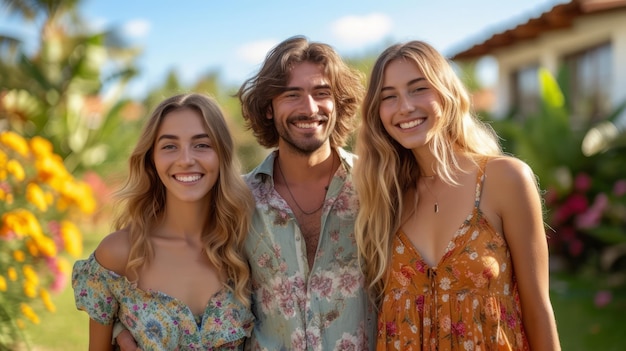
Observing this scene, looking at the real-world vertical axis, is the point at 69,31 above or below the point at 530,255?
above

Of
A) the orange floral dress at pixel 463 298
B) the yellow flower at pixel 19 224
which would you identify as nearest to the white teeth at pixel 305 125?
the orange floral dress at pixel 463 298

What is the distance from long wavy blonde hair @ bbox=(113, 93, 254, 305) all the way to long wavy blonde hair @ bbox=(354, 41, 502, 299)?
587 millimetres

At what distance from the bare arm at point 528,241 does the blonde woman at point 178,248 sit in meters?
1.25

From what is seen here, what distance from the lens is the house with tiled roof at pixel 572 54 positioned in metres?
10.6

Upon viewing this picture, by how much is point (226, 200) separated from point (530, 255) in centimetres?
145

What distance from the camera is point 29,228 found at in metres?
5.10

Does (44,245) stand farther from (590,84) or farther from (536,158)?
(590,84)

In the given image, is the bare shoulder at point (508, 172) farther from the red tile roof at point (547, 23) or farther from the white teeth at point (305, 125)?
the red tile roof at point (547, 23)

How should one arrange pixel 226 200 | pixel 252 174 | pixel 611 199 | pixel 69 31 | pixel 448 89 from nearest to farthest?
1. pixel 448 89
2. pixel 226 200
3. pixel 252 174
4. pixel 611 199
5. pixel 69 31

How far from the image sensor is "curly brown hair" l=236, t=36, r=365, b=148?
384 cm

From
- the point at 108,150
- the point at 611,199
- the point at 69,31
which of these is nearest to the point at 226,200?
the point at 611,199

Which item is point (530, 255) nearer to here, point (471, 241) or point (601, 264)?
point (471, 241)

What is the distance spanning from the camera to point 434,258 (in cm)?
312

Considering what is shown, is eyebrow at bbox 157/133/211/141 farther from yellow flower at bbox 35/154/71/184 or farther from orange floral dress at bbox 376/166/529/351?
yellow flower at bbox 35/154/71/184
